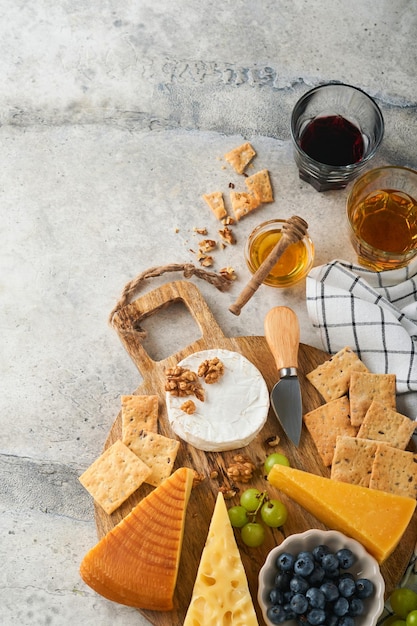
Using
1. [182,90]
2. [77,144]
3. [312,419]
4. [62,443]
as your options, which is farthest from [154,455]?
[182,90]

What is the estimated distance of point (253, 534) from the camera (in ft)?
7.38

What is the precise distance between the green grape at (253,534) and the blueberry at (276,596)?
0.66 ft

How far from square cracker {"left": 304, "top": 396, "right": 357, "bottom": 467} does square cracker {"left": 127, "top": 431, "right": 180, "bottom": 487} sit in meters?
0.44

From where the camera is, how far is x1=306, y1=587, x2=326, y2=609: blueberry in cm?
200

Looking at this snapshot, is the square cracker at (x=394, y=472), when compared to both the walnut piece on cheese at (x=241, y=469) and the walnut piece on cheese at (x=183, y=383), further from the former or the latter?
the walnut piece on cheese at (x=183, y=383)

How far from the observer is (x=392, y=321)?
247 centimetres

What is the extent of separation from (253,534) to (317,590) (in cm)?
29

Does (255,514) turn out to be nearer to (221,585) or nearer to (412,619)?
(221,585)

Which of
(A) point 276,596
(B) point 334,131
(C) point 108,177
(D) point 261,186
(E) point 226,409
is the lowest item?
(A) point 276,596

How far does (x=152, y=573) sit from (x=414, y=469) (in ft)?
2.78

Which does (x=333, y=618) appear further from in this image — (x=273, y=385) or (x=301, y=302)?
(x=301, y=302)

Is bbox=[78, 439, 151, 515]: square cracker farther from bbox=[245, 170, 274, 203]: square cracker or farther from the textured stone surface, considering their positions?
bbox=[245, 170, 274, 203]: square cracker

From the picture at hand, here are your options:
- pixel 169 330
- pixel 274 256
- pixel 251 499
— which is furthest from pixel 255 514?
pixel 274 256

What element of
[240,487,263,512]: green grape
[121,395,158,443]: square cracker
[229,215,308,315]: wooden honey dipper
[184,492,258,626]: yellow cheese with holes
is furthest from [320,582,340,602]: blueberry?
[229,215,308,315]: wooden honey dipper
